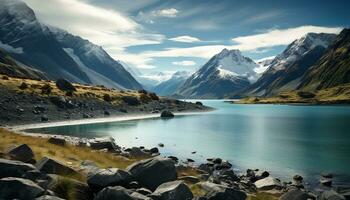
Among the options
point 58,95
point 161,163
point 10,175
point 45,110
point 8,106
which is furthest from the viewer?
point 58,95

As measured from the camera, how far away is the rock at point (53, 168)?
26234 mm

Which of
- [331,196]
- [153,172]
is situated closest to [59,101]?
[331,196]

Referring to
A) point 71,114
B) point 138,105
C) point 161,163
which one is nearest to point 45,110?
point 71,114

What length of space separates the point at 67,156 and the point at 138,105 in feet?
493

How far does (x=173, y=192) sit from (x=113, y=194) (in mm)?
3930

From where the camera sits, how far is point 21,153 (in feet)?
97.2

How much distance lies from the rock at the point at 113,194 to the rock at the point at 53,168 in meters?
4.28

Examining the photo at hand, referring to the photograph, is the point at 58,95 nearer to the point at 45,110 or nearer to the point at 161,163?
the point at 45,110

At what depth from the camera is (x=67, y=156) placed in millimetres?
35969

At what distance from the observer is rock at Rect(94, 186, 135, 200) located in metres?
23.2

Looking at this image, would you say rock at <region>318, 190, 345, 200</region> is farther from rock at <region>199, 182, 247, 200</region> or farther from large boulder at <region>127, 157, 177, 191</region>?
large boulder at <region>127, 157, 177, 191</region>

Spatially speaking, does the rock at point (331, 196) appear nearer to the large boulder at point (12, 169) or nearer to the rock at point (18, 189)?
the rock at point (18, 189)

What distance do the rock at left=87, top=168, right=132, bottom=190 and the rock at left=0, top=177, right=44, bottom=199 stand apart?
3.91 meters

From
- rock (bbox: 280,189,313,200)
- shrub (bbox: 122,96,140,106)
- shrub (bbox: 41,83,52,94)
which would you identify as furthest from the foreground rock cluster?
shrub (bbox: 122,96,140,106)
